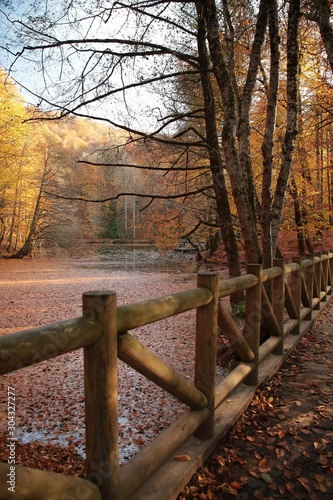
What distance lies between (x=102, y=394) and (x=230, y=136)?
179 inches

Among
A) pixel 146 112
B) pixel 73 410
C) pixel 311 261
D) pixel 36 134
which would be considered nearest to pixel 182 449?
pixel 73 410

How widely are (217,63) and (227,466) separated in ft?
16.7

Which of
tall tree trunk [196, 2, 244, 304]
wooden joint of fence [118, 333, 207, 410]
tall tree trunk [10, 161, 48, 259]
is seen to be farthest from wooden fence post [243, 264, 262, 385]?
tall tree trunk [10, 161, 48, 259]

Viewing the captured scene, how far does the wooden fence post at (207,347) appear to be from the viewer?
8.68ft

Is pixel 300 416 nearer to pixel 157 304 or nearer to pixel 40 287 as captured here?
pixel 157 304

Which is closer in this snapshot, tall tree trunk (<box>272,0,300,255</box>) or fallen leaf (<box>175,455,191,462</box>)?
fallen leaf (<box>175,455,191,462</box>)

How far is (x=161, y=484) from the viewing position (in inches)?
83.4

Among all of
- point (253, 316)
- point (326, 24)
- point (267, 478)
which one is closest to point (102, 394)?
point (267, 478)

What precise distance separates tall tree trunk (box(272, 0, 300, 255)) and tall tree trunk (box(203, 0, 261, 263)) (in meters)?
0.55

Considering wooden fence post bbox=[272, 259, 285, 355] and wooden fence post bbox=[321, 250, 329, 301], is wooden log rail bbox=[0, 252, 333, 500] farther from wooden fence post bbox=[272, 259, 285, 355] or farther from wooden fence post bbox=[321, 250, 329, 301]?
wooden fence post bbox=[321, 250, 329, 301]

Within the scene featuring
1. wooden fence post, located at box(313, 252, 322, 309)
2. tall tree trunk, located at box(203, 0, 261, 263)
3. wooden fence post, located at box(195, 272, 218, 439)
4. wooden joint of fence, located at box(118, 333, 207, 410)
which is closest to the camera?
wooden joint of fence, located at box(118, 333, 207, 410)

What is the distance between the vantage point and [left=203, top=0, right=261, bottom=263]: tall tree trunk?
5125 mm

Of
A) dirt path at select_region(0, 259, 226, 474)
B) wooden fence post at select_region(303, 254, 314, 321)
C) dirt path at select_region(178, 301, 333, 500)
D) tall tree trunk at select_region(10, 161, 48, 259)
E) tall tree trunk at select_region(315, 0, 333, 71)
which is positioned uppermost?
tall tree trunk at select_region(315, 0, 333, 71)

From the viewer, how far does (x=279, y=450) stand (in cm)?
279
